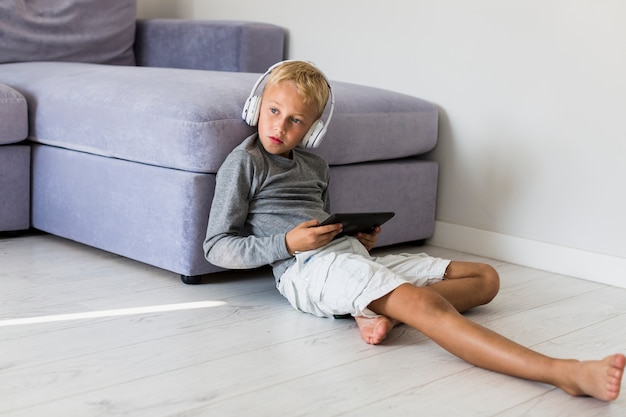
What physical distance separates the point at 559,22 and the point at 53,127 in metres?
1.34

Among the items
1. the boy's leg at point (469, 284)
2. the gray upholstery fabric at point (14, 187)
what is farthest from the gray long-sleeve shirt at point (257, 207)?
the gray upholstery fabric at point (14, 187)

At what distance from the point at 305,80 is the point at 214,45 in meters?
1.10

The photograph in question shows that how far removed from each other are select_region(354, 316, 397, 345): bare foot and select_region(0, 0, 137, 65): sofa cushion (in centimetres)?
158

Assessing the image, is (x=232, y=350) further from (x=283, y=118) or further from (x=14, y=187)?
(x=14, y=187)

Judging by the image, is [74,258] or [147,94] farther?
[74,258]

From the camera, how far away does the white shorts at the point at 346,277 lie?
1.69 metres

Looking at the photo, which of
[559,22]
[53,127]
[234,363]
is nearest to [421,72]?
[559,22]

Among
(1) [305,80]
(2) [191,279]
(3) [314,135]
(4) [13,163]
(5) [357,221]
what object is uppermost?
(1) [305,80]

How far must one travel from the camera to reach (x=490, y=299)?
195 centimetres

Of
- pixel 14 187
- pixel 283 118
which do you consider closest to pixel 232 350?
pixel 283 118

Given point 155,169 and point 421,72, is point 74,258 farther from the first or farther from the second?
point 421,72

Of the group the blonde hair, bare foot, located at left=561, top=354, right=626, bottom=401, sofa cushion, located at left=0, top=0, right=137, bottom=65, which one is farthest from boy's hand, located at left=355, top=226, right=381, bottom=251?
sofa cushion, located at left=0, top=0, right=137, bottom=65

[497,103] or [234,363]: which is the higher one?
[497,103]

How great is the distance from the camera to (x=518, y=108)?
2379 millimetres
